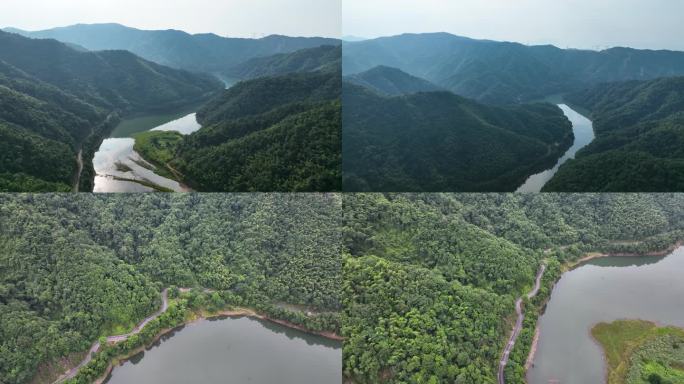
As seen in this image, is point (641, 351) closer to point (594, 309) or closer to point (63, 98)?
point (594, 309)

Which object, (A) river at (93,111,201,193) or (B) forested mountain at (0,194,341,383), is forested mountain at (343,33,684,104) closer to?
(A) river at (93,111,201,193)

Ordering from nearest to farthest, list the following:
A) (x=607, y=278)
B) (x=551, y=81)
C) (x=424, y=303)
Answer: (x=551, y=81) < (x=424, y=303) < (x=607, y=278)

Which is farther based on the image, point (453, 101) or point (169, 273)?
point (169, 273)

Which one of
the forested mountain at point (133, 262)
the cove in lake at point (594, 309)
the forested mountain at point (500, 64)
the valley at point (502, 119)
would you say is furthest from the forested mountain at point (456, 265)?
the forested mountain at point (500, 64)

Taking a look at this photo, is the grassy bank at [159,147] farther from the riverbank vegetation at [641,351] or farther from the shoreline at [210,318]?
the riverbank vegetation at [641,351]

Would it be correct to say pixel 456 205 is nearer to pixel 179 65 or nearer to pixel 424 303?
pixel 424 303

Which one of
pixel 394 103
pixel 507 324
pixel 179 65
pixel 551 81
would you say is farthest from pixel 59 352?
pixel 551 81
